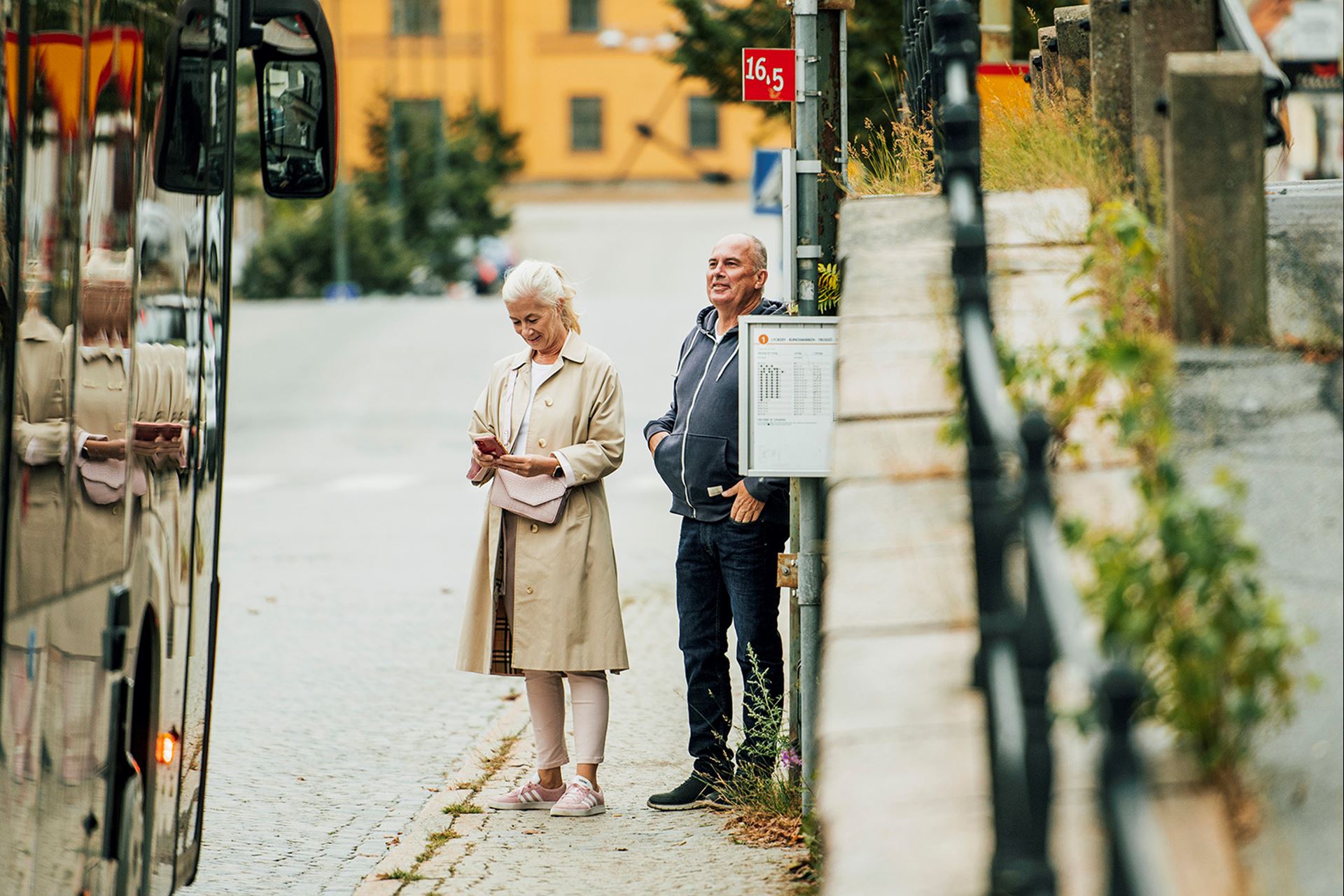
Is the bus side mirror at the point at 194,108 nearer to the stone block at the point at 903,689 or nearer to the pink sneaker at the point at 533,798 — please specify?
the stone block at the point at 903,689

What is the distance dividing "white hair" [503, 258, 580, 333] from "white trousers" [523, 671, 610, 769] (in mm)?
1315

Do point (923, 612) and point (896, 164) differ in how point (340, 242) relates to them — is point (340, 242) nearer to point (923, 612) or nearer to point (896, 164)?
point (896, 164)

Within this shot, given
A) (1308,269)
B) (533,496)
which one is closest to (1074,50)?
(1308,269)

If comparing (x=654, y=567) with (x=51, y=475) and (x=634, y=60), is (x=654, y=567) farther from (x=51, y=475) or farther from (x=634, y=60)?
(x=634, y=60)

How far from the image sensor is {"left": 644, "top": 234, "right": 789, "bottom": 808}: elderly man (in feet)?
20.5

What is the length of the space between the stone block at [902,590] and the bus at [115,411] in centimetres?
150

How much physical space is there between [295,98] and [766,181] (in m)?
10.4

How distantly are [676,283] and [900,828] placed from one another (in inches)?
1683

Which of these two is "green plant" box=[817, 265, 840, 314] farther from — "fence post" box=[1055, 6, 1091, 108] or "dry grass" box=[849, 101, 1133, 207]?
"fence post" box=[1055, 6, 1091, 108]

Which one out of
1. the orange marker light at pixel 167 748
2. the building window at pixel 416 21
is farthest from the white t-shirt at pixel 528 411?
the building window at pixel 416 21

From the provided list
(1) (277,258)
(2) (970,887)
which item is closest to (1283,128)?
(2) (970,887)

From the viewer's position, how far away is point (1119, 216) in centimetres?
412

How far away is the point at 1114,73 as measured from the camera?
5215 millimetres

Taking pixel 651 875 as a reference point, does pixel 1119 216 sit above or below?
above
